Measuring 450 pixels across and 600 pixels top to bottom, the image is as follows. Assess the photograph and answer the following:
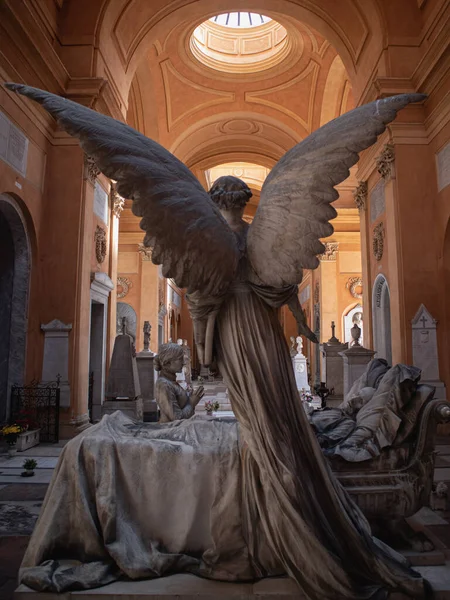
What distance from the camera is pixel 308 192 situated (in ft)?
6.98

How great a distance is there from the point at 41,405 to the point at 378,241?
830 centimetres

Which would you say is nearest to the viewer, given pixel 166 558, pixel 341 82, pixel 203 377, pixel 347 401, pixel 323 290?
pixel 166 558

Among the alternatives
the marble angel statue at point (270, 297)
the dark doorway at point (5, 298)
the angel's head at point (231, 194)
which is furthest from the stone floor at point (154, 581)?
the dark doorway at point (5, 298)

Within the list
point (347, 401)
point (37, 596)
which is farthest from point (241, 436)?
point (347, 401)

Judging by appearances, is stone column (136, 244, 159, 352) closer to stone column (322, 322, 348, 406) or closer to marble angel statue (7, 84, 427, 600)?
stone column (322, 322, 348, 406)

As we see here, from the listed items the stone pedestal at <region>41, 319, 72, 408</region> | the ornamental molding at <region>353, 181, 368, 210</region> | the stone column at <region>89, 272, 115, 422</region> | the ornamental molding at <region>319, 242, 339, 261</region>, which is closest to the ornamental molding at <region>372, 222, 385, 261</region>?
the ornamental molding at <region>353, 181, 368, 210</region>

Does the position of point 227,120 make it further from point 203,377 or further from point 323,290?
point 203,377

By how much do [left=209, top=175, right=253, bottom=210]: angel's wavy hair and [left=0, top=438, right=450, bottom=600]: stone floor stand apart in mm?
1969

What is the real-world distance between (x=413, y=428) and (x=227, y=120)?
1869 cm

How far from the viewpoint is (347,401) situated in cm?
361

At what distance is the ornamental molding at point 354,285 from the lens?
20.8 m

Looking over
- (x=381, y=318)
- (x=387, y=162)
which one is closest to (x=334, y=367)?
(x=381, y=318)

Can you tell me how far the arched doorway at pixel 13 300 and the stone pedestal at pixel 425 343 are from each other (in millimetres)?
7525

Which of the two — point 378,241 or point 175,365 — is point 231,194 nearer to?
point 175,365
